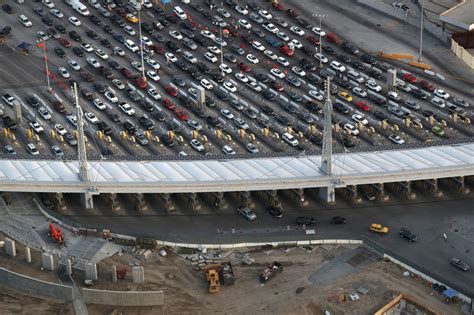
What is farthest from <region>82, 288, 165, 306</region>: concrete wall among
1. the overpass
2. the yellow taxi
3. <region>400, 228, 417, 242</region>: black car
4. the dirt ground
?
<region>400, 228, 417, 242</region>: black car

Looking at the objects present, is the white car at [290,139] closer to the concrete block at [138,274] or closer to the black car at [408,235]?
the black car at [408,235]

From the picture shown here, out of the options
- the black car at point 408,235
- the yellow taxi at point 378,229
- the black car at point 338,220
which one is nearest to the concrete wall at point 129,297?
the black car at point 338,220

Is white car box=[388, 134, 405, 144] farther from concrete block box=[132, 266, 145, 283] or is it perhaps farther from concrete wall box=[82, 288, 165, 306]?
concrete wall box=[82, 288, 165, 306]

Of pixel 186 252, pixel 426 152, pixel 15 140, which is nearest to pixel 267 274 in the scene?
pixel 186 252

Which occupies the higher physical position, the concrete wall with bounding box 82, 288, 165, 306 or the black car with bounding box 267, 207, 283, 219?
the black car with bounding box 267, 207, 283, 219

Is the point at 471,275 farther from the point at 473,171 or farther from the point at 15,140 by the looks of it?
the point at 15,140
